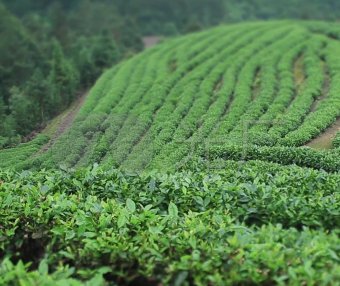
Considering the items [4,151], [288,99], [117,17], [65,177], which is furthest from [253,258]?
[117,17]

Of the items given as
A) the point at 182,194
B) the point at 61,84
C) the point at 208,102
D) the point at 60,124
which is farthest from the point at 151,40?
the point at 182,194

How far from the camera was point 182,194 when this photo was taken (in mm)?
11461

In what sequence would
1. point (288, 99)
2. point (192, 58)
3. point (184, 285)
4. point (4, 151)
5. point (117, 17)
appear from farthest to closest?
point (117, 17) → point (192, 58) → point (288, 99) → point (4, 151) → point (184, 285)

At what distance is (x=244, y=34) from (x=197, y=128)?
19.5m

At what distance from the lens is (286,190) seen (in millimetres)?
11555

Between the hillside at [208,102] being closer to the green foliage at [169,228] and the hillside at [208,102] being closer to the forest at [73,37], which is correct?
the forest at [73,37]

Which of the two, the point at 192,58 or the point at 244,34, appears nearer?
the point at 192,58

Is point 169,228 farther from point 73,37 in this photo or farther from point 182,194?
point 73,37

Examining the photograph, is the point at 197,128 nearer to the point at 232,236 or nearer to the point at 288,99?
the point at 288,99

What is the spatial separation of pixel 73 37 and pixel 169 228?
39.8 m

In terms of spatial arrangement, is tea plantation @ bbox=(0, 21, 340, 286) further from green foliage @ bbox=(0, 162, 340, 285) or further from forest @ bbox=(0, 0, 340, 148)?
forest @ bbox=(0, 0, 340, 148)

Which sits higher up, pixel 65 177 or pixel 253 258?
pixel 65 177

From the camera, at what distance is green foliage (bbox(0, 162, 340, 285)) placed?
8.53m

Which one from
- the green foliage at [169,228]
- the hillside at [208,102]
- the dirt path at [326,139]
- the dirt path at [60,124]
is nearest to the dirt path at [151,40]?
the hillside at [208,102]
